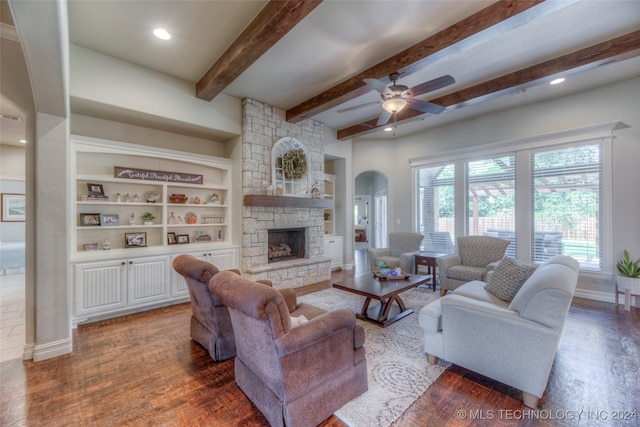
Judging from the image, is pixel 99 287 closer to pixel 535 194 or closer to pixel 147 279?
pixel 147 279

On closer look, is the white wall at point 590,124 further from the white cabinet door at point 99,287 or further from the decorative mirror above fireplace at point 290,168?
the white cabinet door at point 99,287

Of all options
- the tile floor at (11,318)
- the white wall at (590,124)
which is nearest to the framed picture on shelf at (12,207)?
the tile floor at (11,318)

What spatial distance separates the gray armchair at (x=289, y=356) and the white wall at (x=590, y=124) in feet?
15.7

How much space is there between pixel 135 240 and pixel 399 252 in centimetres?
479

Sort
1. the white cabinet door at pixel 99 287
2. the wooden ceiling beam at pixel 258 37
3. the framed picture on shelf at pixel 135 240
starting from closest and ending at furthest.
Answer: the wooden ceiling beam at pixel 258 37, the white cabinet door at pixel 99 287, the framed picture on shelf at pixel 135 240

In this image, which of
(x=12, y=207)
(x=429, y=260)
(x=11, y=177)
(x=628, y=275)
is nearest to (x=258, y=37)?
(x=429, y=260)

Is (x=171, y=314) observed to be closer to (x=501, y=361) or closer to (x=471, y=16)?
(x=501, y=361)

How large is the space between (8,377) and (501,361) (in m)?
4.10

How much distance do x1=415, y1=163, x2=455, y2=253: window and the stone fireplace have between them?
257cm

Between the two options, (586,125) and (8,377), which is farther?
(586,125)

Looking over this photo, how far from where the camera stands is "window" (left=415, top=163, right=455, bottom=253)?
235 inches

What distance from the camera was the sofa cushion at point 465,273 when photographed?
13.6ft

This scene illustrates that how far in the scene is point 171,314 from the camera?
3.75m

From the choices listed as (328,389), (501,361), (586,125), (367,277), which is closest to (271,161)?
(367,277)
